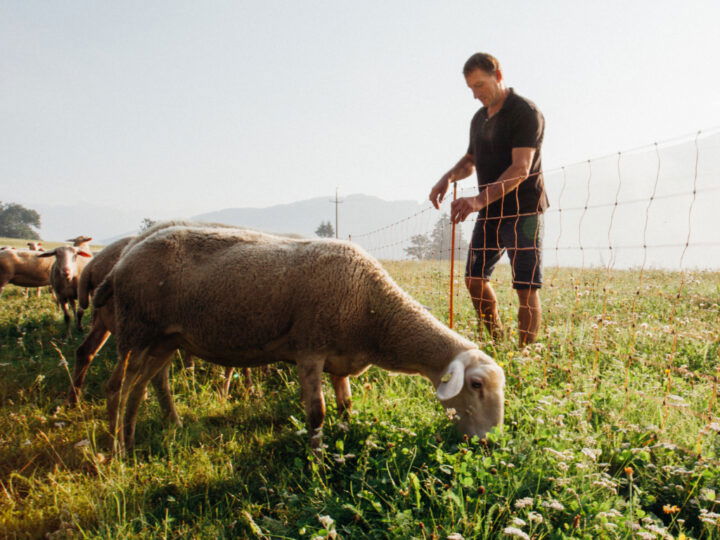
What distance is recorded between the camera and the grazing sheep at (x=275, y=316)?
3145mm

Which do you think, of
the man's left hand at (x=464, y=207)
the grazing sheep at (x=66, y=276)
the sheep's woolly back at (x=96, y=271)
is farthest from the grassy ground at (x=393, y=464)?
the grazing sheep at (x=66, y=276)

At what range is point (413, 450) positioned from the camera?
101 inches

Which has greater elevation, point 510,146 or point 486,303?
point 510,146

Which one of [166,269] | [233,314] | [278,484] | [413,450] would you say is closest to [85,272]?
[166,269]

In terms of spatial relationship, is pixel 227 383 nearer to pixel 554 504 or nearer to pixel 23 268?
pixel 554 504

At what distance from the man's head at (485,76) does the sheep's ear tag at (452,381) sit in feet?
9.40

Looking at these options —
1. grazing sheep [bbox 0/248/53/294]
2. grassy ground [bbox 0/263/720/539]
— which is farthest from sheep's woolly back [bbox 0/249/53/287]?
Answer: grassy ground [bbox 0/263/720/539]

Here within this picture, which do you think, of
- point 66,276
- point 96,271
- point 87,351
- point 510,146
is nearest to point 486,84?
point 510,146

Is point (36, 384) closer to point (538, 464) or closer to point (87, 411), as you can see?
point (87, 411)

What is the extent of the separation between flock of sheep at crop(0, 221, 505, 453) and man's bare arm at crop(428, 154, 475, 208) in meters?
1.94

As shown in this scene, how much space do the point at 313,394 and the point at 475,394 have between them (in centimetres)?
110

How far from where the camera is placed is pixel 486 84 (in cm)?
436

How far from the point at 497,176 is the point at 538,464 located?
3.11m

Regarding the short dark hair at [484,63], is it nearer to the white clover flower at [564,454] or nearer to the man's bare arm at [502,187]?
the man's bare arm at [502,187]
